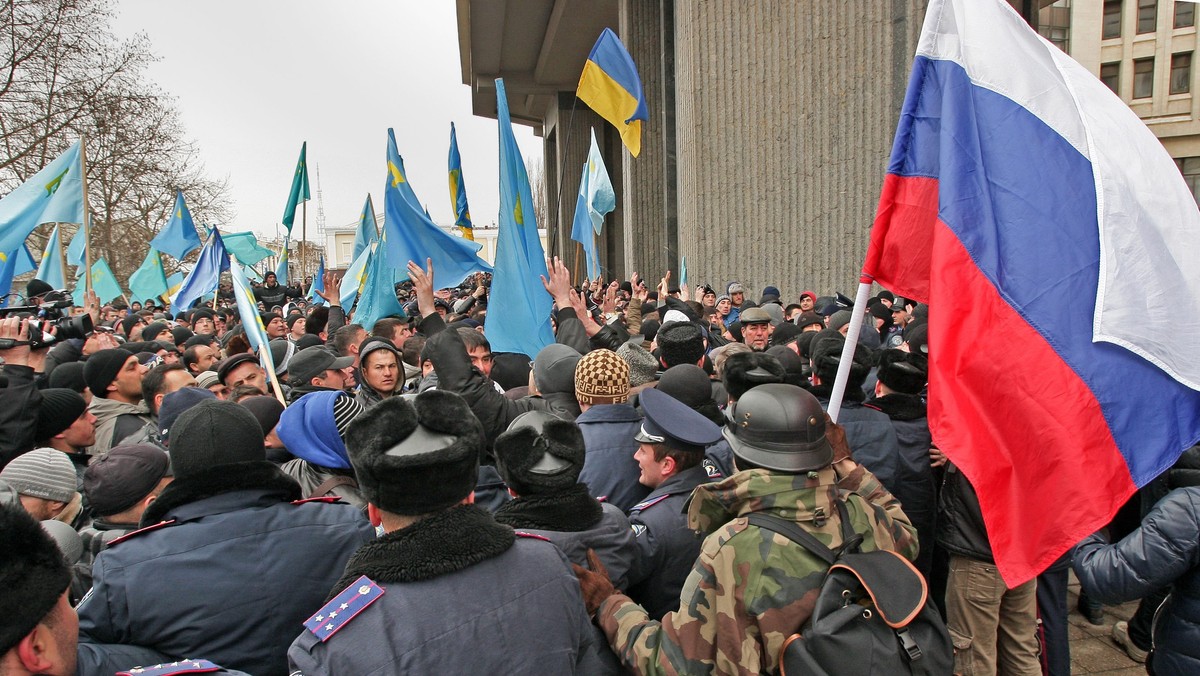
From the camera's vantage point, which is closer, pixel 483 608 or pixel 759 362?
pixel 483 608

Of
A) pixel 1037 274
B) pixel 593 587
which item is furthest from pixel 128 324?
pixel 1037 274

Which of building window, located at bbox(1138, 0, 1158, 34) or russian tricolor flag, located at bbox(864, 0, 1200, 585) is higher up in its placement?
building window, located at bbox(1138, 0, 1158, 34)

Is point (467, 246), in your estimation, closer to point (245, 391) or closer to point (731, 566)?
point (245, 391)

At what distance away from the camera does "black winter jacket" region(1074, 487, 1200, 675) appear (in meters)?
2.45

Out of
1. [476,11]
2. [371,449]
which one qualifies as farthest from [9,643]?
[476,11]

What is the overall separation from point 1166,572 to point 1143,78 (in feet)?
155

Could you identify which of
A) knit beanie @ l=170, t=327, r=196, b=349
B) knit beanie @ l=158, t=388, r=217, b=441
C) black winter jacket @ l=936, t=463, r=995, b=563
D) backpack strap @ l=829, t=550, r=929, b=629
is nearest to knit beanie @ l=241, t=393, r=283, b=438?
knit beanie @ l=158, t=388, r=217, b=441

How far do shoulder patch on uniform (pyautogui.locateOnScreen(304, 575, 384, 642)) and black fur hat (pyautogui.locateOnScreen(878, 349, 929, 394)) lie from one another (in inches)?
112

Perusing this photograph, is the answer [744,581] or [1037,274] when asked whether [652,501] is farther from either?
[1037,274]

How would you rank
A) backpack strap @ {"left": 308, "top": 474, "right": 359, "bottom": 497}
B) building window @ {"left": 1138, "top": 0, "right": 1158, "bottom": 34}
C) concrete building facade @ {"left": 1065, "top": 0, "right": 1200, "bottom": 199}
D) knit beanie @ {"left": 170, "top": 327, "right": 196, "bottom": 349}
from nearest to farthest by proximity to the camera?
backpack strap @ {"left": 308, "top": 474, "right": 359, "bottom": 497} → knit beanie @ {"left": 170, "top": 327, "right": 196, "bottom": 349} → concrete building facade @ {"left": 1065, "top": 0, "right": 1200, "bottom": 199} → building window @ {"left": 1138, "top": 0, "right": 1158, "bottom": 34}

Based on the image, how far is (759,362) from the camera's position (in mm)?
3500

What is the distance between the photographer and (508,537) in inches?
66.5

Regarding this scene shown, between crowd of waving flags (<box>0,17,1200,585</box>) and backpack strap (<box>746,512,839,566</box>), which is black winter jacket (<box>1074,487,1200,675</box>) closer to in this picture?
crowd of waving flags (<box>0,17,1200,585</box>)

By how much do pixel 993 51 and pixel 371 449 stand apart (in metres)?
2.39
